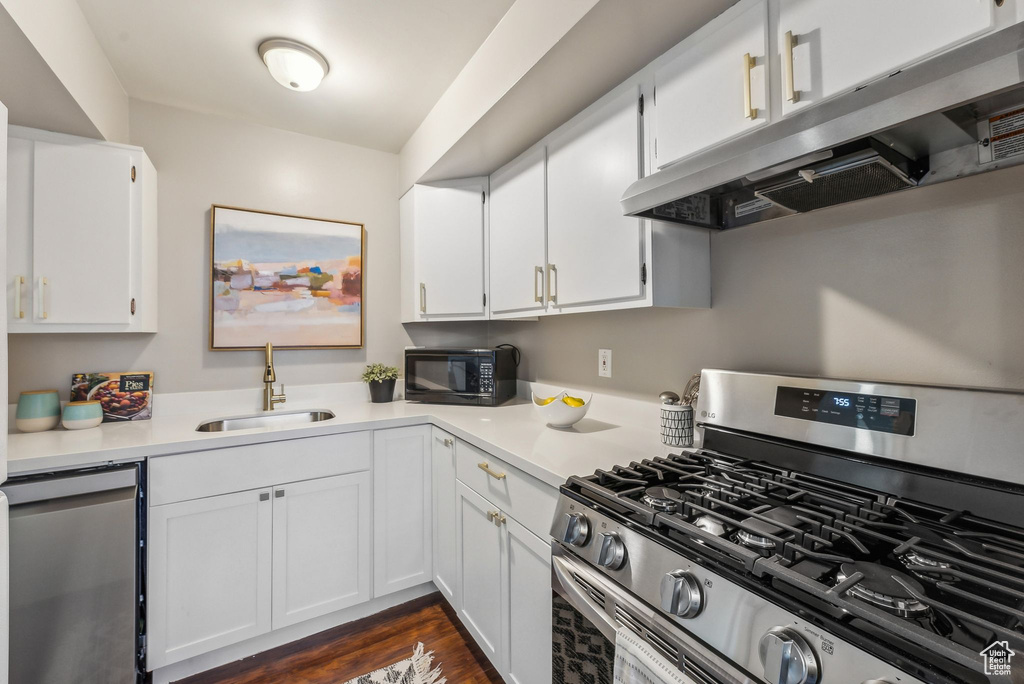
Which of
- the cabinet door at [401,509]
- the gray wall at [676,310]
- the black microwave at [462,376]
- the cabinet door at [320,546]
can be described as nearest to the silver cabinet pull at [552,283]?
the gray wall at [676,310]

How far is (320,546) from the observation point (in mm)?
1888

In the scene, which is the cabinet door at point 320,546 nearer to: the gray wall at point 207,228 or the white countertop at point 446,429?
the white countertop at point 446,429

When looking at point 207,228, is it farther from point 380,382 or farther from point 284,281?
point 380,382

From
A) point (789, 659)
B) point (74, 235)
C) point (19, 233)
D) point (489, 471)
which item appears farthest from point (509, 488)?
point (19, 233)

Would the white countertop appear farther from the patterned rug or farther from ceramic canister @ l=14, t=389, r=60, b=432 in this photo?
the patterned rug

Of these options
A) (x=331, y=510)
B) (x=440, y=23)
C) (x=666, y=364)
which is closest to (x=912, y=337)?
(x=666, y=364)

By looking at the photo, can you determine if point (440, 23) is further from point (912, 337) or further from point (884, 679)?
point (884, 679)

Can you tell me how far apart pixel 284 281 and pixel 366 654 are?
1813mm

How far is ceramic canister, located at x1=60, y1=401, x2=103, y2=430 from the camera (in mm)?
1811

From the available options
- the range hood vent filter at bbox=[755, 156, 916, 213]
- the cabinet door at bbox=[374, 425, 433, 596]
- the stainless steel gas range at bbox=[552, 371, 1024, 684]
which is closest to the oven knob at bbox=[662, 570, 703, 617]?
the stainless steel gas range at bbox=[552, 371, 1024, 684]

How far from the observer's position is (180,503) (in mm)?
1629

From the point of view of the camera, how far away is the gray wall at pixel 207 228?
2.03m

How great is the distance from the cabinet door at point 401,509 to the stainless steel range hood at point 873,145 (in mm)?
1445

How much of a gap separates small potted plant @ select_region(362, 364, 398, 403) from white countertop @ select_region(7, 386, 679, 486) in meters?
0.21
